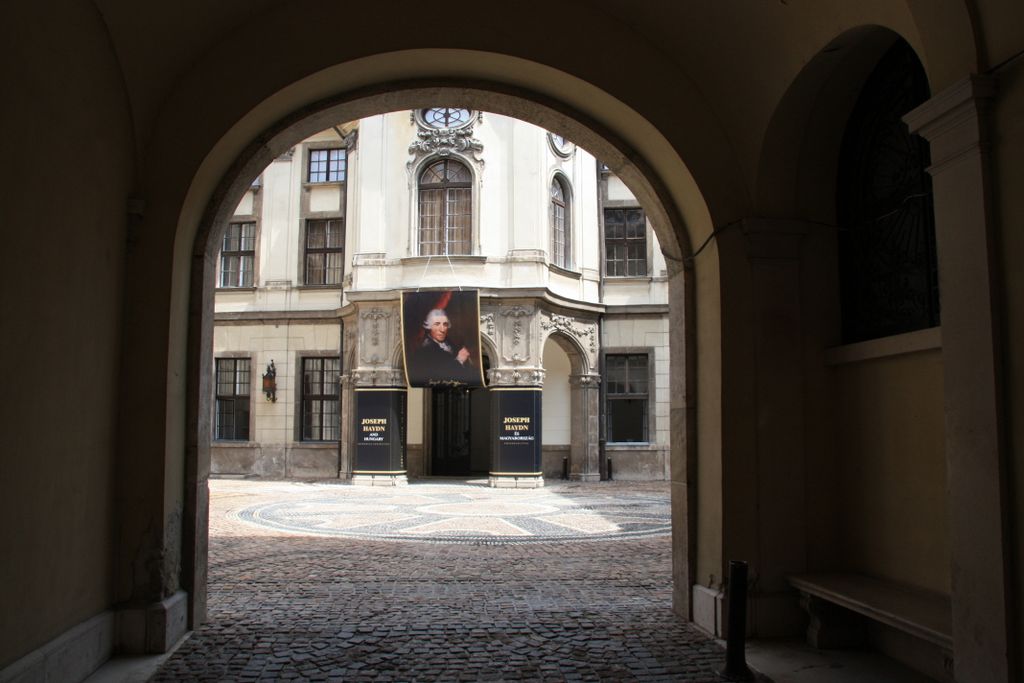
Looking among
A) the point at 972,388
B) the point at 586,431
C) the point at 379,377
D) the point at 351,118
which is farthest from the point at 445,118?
the point at 972,388

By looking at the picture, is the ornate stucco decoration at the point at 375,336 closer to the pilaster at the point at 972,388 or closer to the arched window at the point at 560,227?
the arched window at the point at 560,227

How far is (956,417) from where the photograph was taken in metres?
3.73

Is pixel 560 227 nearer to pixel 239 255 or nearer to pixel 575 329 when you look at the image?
pixel 575 329

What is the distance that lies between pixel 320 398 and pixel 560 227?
7930 millimetres

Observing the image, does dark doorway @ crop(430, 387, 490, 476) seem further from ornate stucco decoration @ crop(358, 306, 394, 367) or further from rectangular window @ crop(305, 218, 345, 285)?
rectangular window @ crop(305, 218, 345, 285)

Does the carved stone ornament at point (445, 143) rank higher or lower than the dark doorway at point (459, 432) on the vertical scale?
higher

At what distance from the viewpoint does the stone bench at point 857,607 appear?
14.2 feet

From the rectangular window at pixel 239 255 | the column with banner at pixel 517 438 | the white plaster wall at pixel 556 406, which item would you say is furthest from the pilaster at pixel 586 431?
the rectangular window at pixel 239 255

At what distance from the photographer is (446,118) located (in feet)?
66.0

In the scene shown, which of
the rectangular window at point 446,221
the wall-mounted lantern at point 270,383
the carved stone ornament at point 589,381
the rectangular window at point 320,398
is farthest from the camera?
the rectangular window at point 320,398

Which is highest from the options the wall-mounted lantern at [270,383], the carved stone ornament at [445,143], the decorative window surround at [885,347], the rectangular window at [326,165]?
the rectangular window at [326,165]

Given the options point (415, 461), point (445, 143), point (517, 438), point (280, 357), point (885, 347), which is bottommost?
point (415, 461)

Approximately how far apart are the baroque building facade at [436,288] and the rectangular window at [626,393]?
1.5 inches

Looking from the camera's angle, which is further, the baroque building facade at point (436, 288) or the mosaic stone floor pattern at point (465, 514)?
the baroque building facade at point (436, 288)
